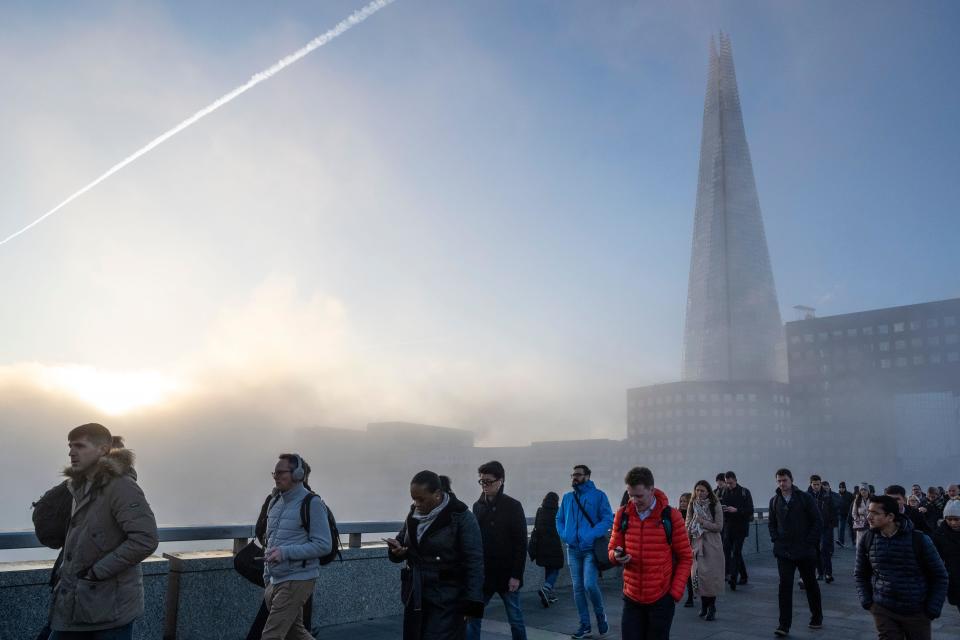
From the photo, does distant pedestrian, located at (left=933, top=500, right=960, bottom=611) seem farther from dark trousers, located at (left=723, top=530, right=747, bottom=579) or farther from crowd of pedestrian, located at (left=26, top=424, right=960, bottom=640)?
dark trousers, located at (left=723, top=530, right=747, bottom=579)

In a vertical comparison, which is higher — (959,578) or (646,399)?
(646,399)

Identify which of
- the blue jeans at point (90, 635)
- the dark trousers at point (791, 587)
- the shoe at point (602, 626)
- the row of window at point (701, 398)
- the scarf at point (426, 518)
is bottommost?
the shoe at point (602, 626)

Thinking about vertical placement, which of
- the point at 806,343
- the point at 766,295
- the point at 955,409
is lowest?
the point at 955,409

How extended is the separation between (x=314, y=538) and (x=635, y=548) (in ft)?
8.64

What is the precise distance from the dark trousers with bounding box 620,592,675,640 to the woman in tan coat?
4.60m

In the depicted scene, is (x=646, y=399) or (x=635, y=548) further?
(x=646, y=399)

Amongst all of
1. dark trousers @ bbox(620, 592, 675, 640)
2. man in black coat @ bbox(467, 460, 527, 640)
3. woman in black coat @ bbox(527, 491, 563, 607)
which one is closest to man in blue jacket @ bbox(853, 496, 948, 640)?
dark trousers @ bbox(620, 592, 675, 640)

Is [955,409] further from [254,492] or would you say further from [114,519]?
[254,492]

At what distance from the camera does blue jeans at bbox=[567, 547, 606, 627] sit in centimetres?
881

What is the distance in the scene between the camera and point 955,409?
11638 cm

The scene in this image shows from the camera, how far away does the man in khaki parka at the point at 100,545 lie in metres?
4.45

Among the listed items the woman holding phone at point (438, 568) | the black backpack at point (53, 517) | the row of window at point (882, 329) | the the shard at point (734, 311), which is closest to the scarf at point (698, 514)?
the woman holding phone at point (438, 568)

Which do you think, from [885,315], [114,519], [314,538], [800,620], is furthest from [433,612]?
[885,315]

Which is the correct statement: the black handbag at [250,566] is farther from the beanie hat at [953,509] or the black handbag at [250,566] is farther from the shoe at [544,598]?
the beanie hat at [953,509]
